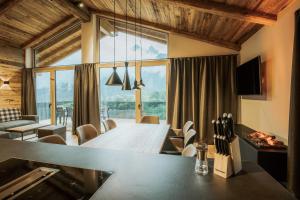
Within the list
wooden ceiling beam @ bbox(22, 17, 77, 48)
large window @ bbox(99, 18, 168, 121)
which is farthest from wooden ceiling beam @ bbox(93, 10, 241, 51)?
wooden ceiling beam @ bbox(22, 17, 77, 48)

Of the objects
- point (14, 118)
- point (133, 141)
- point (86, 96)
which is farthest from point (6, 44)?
point (133, 141)

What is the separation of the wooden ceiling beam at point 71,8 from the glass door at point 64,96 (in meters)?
1.77

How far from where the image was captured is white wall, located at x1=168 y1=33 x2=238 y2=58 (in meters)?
4.77

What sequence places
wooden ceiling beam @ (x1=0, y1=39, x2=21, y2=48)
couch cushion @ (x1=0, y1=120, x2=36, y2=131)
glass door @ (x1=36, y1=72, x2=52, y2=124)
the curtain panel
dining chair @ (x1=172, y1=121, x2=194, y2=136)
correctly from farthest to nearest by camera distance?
glass door @ (x1=36, y1=72, x2=52, y2=124), wooden ceiling beam @ (x1=0, y1=39, x2=21, y2=48), couch cushion @ (x1=0, y1=120, x2=36, y2=131), dining chair @ (x1=172, y1=121, x2=194, y2=136), the curtain panel

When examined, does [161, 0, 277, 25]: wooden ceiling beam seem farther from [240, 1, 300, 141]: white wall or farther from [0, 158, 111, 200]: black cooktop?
[0, 158, 111, 200]: black cooktop

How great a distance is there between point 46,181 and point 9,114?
20.0 feet

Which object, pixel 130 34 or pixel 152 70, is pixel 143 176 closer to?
pixel 152 70

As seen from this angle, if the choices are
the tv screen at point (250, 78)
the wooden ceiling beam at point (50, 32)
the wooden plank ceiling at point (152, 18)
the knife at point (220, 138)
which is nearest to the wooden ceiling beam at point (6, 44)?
the wooden plank ceiling at point (152, 18)

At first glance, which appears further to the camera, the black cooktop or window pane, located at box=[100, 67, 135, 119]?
window pane, located at box=[100, 67, 135, 119]

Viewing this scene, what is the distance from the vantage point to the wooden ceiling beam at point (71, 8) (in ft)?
15.3

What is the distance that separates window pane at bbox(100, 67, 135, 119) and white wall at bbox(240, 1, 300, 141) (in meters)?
3.26

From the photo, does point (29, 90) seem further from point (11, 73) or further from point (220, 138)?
point (220, 138)

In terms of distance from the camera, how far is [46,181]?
1.07 metres

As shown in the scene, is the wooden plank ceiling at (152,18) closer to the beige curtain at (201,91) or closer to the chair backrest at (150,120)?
the beige curtain at (201,91)
